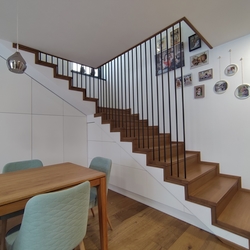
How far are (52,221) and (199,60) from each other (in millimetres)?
3076

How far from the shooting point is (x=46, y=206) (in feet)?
2.56

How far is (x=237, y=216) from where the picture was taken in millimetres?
1525

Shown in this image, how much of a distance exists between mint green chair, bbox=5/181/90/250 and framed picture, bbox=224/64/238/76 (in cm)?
264

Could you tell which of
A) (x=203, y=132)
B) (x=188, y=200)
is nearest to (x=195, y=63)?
(x=203, y=132)

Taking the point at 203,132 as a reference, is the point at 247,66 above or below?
above

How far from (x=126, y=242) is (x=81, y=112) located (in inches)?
101

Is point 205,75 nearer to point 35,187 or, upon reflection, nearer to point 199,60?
point 199,60

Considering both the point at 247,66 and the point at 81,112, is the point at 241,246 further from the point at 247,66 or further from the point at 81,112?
the point at 81,112

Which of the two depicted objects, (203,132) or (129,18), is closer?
(129,18)

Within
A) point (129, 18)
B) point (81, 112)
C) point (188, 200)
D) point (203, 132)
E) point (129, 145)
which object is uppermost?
point (129, 18)

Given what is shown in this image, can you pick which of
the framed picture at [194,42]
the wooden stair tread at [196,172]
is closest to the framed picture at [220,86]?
the framed picture at [194,42]

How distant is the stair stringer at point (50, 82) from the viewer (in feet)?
7.43

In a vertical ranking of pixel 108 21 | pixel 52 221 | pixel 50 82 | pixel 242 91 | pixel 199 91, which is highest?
pixel 108 21

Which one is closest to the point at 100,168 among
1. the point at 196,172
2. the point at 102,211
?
the point at 102,211
